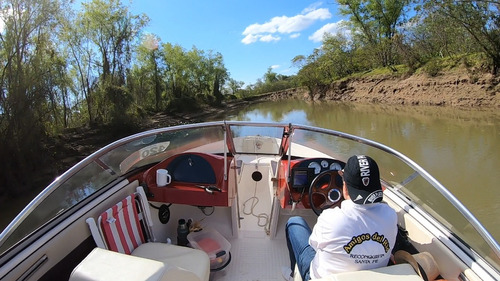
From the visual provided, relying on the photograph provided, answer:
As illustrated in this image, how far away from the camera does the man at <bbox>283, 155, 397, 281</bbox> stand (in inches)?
53.9

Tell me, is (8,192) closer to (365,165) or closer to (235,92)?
(365,165)

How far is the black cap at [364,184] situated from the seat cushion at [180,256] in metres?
1.08

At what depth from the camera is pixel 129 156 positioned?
2682 mm

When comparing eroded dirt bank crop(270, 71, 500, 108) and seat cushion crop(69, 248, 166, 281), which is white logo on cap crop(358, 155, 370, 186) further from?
eroded dirt bank crop(270, 71, 500, 108)

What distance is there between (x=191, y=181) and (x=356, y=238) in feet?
5.88

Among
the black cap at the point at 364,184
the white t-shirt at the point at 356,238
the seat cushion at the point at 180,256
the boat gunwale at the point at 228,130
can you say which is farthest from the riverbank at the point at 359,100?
the black cap at the point at 364,184

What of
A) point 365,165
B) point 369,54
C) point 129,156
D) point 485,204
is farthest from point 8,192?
point 369,54

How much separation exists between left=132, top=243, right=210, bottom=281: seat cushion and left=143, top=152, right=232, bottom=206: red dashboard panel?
0.52m

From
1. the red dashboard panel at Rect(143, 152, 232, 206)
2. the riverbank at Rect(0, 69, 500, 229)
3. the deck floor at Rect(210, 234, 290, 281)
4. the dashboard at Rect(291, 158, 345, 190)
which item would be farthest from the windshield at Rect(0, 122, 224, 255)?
the riverbank at Rect(0, 69, 500, 229)

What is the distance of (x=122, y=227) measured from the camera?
2.14 metres

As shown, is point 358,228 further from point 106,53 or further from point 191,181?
point 106,53

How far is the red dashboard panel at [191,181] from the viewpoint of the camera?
8.59 ft

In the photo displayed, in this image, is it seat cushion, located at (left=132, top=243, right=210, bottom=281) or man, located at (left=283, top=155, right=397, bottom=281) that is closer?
man, located at (left=283, top=155, right=397, bottom=281)

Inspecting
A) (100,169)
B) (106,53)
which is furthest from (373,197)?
(106,53)
